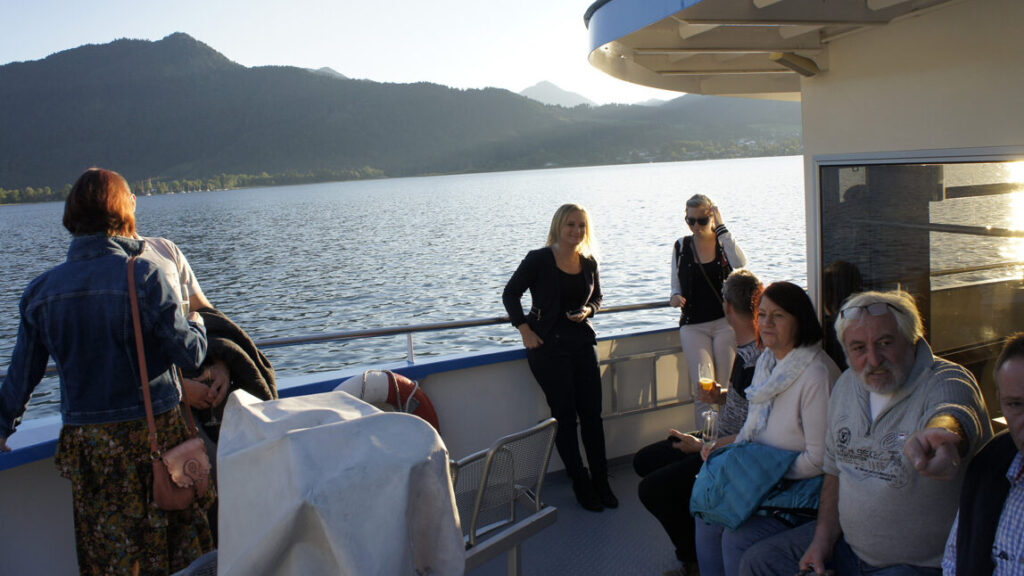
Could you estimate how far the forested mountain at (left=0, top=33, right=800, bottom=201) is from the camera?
7575 cm

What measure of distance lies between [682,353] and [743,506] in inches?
77.9

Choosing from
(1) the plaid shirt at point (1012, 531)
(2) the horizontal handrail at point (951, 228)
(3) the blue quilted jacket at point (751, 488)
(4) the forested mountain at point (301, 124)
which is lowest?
(3) the blue quilted jacket at point (751, 488)

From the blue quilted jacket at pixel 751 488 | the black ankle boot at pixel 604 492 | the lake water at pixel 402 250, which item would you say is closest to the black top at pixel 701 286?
the lake water at pixel 402 250

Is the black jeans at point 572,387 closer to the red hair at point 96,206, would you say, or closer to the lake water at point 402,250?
the lake water at point 402,250

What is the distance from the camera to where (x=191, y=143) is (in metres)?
81.0

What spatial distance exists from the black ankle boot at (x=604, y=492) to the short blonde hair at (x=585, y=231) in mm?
1100

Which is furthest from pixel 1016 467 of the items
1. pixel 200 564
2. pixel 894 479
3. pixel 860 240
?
pixel 860 240

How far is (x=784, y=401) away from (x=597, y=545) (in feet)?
4.15

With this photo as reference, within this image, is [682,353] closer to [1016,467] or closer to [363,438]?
[1016,467]

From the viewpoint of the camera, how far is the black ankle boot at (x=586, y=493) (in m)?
3.65

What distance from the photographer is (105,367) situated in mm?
2107

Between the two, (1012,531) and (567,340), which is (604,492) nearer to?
(567,340)

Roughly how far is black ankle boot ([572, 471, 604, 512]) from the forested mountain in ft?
234

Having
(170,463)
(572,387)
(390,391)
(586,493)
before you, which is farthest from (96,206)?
(586,493)
